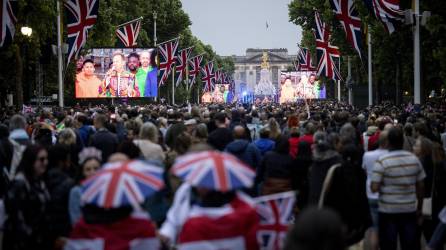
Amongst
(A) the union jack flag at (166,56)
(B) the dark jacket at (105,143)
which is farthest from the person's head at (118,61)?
(B) the dark jacket at (105,143)

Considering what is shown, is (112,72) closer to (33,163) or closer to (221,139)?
(221,139)

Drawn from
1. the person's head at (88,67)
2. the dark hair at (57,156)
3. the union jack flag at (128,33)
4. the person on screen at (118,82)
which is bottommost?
the dark hair at (57,156)

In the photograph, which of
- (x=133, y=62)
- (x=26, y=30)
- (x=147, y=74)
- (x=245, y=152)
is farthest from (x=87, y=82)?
(x=245, y=152)

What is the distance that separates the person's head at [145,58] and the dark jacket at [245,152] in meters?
31.3

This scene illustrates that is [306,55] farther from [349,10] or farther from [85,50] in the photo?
[349,10]

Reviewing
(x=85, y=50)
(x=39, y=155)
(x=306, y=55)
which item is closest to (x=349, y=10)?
(x=85, y=50)

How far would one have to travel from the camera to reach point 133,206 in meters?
5.73

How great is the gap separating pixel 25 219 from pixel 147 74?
119 feet

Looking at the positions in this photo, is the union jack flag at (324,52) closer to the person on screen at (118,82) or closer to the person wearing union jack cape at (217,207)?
the person on screen at (118,82)

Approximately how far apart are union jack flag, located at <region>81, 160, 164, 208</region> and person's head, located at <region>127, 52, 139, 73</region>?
36616 mm

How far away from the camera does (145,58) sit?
4269 centimetres

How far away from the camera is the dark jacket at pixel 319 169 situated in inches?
372

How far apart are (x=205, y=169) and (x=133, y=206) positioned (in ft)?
1.99

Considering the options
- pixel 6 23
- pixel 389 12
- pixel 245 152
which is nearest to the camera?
pixel 245 152
